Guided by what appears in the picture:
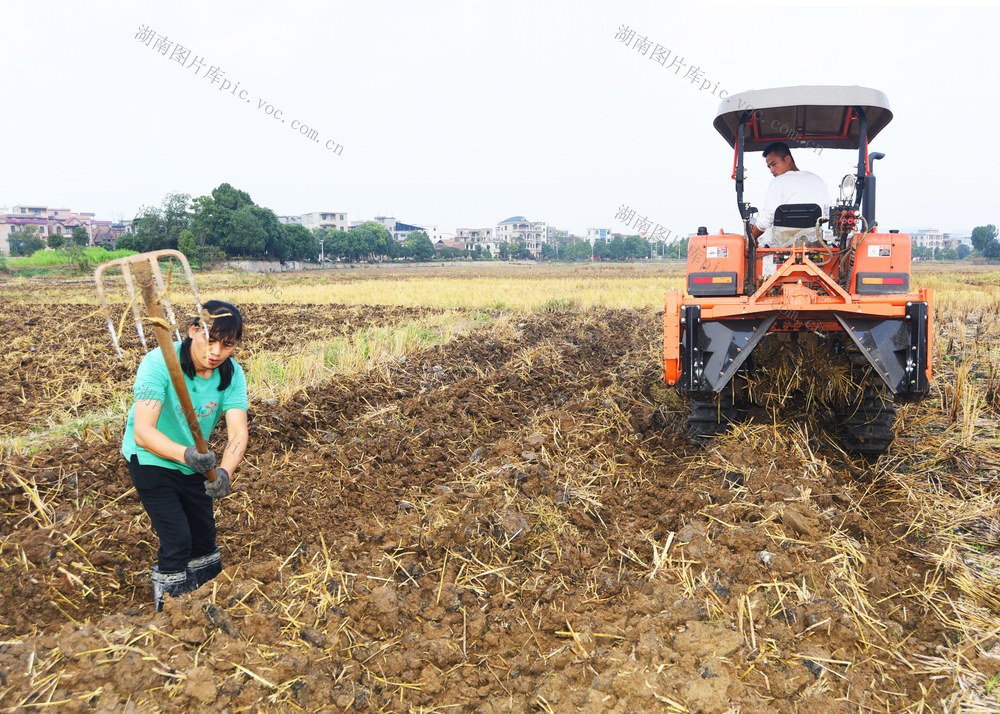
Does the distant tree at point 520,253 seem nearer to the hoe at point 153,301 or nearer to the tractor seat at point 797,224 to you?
the tractor seat at point 797,224

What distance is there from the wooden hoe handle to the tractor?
295cm

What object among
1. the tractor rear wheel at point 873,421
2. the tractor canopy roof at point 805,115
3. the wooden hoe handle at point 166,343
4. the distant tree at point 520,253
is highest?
the distant tree at point 520,253

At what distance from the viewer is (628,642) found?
2523 millimetres

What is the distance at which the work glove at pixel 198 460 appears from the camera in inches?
104

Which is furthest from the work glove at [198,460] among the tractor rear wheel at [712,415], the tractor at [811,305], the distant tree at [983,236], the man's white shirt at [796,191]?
the distant tree at [983,236]

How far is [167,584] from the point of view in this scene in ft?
9.62

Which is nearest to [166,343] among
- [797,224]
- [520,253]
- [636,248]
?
[797,224]

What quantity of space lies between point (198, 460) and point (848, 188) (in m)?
4.90

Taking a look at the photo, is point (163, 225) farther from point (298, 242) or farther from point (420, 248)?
point (420, 248)

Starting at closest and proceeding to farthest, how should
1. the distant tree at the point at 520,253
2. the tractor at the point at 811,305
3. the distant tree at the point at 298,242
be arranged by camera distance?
the tractor at the point at 811,305 → the distant tree at the point at 298,242 → the distant tree at the point at 520,253

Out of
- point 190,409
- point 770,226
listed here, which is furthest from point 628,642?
point 770,226

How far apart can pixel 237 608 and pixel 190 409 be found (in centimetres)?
89

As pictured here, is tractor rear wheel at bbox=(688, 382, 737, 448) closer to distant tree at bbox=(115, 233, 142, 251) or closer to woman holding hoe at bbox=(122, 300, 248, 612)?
woman holding hoe at bbox=(122, 300, 248, 612)

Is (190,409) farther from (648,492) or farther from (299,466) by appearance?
Answer: (648,492)
